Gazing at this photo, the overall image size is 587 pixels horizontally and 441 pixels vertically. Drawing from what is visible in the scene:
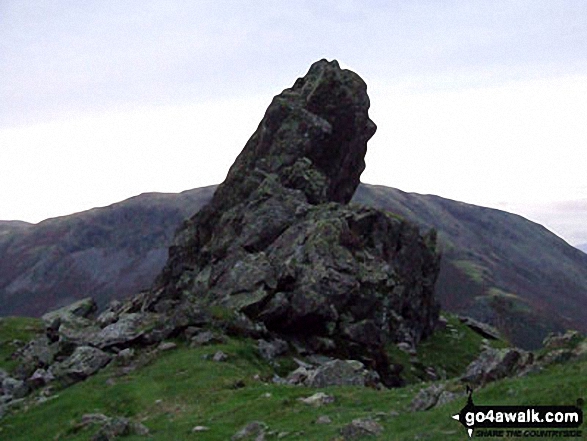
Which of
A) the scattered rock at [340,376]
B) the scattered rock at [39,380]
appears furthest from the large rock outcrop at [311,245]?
the scattered rock at [39,380]

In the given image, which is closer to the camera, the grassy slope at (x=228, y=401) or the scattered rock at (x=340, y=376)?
the grassy slope at (x=228, y=401)

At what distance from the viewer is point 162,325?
69500mm

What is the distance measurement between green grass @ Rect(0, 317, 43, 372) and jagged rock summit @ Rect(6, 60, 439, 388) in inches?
114

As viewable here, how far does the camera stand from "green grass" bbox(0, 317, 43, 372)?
80481 mm

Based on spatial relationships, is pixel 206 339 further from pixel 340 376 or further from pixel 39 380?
pixel 340 376

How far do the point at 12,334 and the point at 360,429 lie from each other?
7987cm

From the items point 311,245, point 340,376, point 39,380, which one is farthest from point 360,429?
point 311,245

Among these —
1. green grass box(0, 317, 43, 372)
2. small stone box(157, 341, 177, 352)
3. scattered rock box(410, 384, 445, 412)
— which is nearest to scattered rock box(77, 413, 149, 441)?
scattered rock box(410, 384, 445, 412)

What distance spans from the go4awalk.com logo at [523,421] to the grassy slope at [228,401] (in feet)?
2.07

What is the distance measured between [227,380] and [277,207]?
1565 inches

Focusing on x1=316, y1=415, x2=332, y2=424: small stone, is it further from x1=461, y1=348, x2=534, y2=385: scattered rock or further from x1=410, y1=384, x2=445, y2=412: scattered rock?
x1=461, y1=348, x2=534, y2=385: scattered rock

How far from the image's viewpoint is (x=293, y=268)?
76.4 metres

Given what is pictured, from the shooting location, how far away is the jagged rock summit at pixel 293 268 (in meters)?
70.0

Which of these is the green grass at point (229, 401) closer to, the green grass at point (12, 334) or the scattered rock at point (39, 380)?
the scattered rock at point (39, 380)
